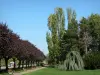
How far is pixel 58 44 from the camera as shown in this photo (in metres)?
74.6

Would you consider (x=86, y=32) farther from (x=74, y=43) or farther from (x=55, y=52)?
(x=55, y=52)

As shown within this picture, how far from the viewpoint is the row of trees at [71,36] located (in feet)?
234

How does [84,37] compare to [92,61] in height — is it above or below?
above

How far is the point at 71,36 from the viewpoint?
7225 cm

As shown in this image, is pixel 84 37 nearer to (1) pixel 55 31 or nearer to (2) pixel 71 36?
(2) pixel 71 36

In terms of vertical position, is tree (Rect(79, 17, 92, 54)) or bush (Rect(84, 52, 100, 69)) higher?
tree (Rect(79, 17, 92, 54))

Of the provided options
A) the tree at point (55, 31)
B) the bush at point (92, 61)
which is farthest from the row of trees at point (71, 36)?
the bush at point (92, 61)

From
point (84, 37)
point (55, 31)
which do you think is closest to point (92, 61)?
point (84, 37)

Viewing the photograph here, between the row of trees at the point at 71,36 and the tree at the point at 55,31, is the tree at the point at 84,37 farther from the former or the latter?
the tree at the point at 55,31

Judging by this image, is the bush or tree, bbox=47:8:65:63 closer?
the bush

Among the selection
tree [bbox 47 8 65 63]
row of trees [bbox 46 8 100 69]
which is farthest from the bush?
tree [bbox 47 8 65 63]

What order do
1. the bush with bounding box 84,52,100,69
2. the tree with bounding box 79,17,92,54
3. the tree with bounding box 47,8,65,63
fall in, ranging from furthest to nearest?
the tree with bounding box 47,8,65,63 < the tree with bounding box 79,17,92,54 < the bush with bounding box 84,52,100,69

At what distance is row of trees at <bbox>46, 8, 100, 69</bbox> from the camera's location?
234 ft

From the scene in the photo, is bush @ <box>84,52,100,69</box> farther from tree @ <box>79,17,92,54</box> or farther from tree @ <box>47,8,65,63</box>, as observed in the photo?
tree @ <box>47,8,65,63</box>
